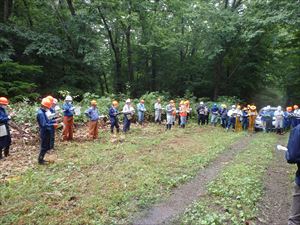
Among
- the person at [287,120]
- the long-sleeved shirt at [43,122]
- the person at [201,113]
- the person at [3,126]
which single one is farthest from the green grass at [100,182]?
the person at [287,120]

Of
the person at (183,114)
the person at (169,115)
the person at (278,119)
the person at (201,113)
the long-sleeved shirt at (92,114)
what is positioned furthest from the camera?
the person at (201,113)

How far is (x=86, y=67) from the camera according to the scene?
84.7ft

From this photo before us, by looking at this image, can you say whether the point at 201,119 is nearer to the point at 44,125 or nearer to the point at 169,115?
the point at 169,115

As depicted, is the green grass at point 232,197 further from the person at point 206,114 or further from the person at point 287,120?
the person at point 287,120

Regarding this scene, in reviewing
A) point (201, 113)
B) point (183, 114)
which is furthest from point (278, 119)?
point (183, 114)

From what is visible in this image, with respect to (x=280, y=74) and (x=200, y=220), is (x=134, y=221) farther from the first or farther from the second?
(x=280, y=74)

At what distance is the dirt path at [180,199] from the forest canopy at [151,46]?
1213cm

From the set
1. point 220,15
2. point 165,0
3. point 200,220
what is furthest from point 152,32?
point 200,220

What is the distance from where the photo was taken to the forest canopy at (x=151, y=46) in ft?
74.7

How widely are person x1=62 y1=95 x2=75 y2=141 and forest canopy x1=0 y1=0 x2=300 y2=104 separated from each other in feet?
18.7

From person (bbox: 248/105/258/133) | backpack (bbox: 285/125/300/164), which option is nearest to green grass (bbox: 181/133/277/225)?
backpack (bbox: 285/125/300/164)

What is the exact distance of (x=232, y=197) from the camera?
7211 millimetres

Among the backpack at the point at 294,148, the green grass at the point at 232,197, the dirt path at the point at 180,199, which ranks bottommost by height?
the dirt path at the point at 180,199

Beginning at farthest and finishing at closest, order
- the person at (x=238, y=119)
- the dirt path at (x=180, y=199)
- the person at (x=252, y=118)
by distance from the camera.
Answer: the person at (x=252, y=118), the person at (x=238, y=119), the dirt path at (x=180, y=199)
